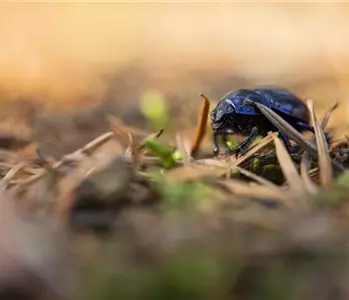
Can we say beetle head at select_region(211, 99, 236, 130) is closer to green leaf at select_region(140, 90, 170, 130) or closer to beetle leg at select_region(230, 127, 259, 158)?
beetle leg at select_region(230, 127, 259, 158)

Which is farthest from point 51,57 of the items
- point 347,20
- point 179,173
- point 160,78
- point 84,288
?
point 84,288

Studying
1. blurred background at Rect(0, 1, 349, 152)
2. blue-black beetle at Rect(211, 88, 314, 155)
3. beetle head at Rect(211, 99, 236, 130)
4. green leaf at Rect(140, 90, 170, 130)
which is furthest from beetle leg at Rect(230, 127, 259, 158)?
blurred background at Rect(0, 1, 349, 152)

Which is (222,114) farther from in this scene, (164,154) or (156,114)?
(156,114)

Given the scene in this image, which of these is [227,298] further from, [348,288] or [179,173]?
[179,173]

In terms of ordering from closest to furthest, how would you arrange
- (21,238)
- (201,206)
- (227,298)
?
1. (227,298)
2. (21,238)
3. (201,206)

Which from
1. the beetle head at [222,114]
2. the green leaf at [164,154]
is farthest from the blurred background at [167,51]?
the green leaf at [164,154]

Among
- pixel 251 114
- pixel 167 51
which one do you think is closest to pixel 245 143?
pixel 251 114
